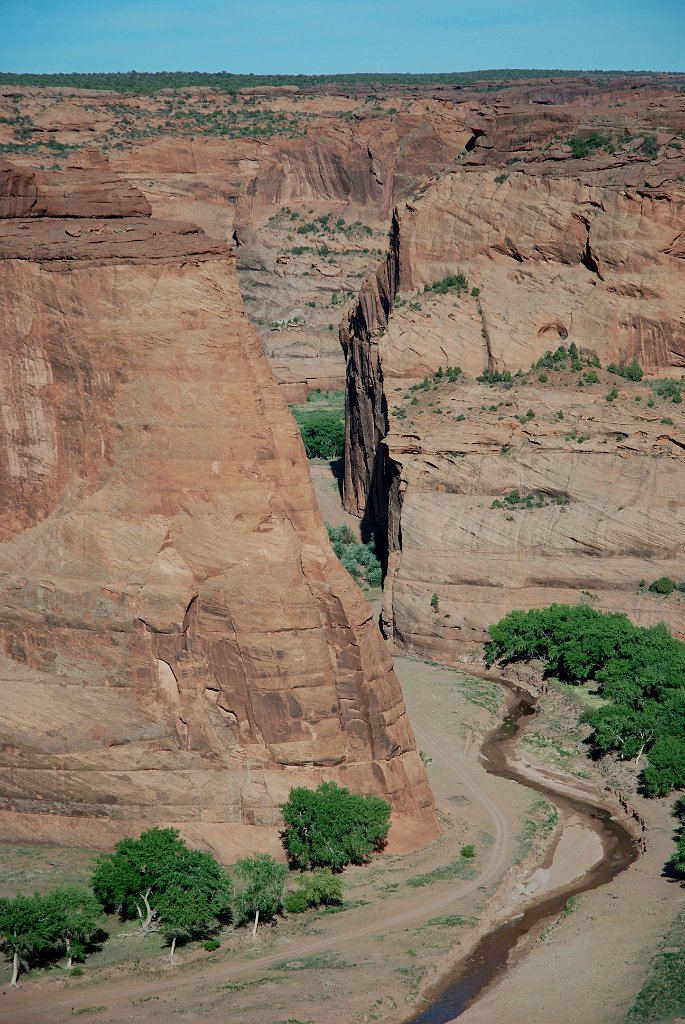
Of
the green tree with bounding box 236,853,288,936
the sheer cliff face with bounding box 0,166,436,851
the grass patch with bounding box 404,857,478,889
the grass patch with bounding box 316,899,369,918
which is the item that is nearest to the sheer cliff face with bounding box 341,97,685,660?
the grass patch with bounding box 404,857,478,889

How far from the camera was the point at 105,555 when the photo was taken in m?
40.8

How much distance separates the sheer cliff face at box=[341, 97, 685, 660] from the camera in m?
64.3

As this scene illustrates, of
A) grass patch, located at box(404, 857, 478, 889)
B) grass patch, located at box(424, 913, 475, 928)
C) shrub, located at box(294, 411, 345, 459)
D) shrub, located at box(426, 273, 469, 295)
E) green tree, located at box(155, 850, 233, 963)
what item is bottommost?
grass patch, located at box(424, 913, 475, 928)

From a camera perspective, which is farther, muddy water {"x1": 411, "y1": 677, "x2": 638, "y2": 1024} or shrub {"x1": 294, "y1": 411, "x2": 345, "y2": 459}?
shrub {"x1": 294, "y1": 411, "x2": 345, "y2": 459}

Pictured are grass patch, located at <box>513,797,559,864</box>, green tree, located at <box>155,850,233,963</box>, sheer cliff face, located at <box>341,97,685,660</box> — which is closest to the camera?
green tree, located at <box>155,850,233,963</box>

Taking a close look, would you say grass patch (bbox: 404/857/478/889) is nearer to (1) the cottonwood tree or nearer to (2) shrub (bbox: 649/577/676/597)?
(1) the cottonwood tree

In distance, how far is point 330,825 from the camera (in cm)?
3903

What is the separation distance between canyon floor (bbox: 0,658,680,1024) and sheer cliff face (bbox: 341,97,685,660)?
1840 centimetres

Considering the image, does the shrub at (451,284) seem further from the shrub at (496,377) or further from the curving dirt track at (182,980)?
the curving dirt track at (182,980)

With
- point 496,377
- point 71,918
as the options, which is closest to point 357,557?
point 496,377

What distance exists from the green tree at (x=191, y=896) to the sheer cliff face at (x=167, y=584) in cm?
227

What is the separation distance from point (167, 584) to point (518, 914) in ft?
42.2

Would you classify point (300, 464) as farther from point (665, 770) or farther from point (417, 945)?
point (665, 770)

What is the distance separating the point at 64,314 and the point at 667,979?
2296 centimetres
